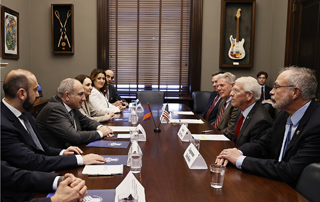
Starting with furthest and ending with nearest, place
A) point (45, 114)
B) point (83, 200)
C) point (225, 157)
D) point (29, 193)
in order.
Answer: point (45, 114) → point (225, 157) → point (29, 193) → point (83, 200)

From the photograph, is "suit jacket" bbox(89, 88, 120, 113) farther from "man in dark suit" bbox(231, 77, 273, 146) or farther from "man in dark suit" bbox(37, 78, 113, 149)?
"man in dark suit" bbox(231, 77, 273, 146)

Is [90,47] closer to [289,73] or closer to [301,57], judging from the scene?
[301,57]

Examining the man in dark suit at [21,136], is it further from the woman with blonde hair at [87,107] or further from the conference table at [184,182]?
the woman with blonde hair at [87,107]

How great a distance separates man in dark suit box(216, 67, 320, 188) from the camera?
1772mm

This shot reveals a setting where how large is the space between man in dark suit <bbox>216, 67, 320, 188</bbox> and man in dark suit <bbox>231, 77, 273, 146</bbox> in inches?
6.4

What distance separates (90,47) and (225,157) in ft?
17.4

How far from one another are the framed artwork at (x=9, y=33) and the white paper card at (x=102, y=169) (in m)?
4.20

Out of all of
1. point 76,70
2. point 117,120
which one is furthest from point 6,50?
point 117,120

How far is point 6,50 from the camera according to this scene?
5270 millimetres

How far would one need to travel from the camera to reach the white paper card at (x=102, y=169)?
172 cm

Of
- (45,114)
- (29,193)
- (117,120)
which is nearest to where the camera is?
(29,193)

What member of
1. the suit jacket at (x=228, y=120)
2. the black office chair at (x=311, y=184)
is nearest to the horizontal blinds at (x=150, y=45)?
the suit jacket at (x=228, y=120)

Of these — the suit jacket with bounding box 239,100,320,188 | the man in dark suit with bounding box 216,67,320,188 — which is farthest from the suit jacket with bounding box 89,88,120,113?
the suit jacket with bounding box 239,100,320,188

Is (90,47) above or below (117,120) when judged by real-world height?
above
